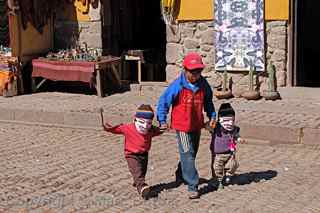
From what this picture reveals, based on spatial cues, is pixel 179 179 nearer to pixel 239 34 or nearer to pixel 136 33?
pixel 239 34

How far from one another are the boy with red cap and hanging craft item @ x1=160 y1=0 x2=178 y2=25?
215 inches

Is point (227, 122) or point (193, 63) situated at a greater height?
point (193, 63)

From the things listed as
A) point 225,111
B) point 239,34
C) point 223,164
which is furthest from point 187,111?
point 239,34

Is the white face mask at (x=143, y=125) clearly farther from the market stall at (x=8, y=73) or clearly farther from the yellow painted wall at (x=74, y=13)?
the yellow painted wall at (x=74, y=13)

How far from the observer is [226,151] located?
629cm

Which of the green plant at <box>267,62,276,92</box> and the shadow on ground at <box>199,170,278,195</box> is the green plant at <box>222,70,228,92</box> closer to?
the green plant at <box>267,62,276,92</box>

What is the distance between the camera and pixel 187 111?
610 cm

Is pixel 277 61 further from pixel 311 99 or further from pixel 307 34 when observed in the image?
pixel 307 34

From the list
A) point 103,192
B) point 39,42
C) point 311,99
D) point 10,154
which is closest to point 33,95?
point 39,42

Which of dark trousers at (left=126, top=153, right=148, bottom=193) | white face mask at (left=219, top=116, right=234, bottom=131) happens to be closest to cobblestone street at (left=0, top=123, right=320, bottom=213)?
dark trousers at (left=126, top=153, right=148, bottom=193)

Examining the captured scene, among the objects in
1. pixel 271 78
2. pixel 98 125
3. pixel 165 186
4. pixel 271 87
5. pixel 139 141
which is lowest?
pixel 165 186

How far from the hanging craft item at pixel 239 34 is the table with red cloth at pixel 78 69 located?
1956mm

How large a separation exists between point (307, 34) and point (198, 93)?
10057mm

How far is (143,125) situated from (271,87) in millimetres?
4947
